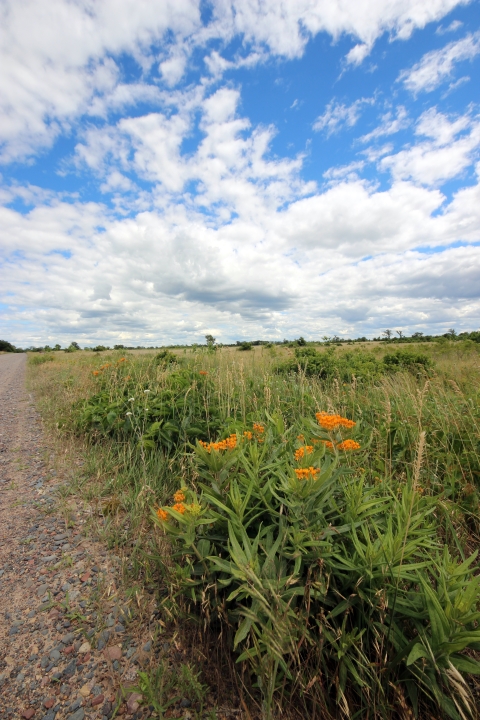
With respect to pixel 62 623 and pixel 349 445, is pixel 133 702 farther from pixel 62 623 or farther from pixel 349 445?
pixel 349 445

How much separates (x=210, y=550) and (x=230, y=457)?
1.68ft

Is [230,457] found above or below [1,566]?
above

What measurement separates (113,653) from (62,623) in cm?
43

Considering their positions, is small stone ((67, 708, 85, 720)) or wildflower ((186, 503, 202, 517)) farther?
wildflower ((186, 503, 202, 517))

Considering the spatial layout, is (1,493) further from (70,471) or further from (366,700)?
(366,700)

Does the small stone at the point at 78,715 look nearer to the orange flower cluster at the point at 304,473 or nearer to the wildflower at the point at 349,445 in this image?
the orange flower cluster at the point at 304,473

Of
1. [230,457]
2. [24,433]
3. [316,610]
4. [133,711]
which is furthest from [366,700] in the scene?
[24,433]

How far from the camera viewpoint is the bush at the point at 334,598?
1263 millimetres

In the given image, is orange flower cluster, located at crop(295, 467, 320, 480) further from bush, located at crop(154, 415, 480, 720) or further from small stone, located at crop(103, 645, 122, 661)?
small stone, located at crop(103, 645, 122, 661)

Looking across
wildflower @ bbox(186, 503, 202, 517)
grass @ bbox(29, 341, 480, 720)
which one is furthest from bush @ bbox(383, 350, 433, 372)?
wildflower @ bbox(186, 503, 202, 517)

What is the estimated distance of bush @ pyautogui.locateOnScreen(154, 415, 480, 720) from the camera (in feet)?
4.14

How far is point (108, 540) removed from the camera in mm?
2730

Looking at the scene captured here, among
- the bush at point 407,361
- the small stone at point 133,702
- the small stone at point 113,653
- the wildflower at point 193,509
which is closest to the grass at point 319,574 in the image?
the wildflower at point 193,509

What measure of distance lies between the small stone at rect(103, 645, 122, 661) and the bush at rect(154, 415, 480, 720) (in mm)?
454
